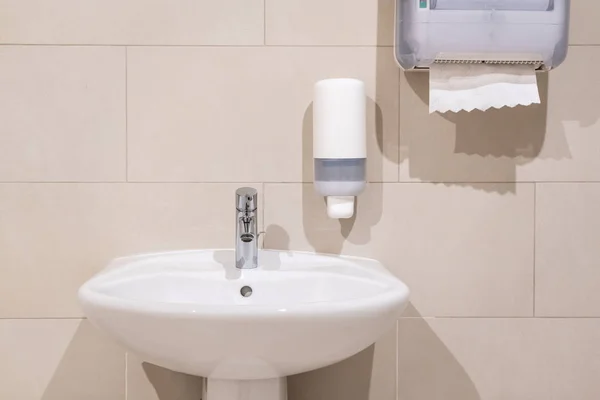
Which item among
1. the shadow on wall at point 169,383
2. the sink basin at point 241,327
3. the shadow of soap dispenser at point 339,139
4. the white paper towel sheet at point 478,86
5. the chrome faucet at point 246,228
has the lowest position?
the shadow on wall at point 169,383

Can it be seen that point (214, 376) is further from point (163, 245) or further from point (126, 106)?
point (126, 106)

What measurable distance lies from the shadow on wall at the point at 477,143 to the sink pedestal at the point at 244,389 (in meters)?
0.50

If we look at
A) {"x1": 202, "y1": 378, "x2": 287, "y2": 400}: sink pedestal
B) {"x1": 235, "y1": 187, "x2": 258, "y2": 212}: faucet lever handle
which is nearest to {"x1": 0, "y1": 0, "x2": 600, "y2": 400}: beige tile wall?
{"x1": 235, "y1": 187, "x2": 258, "y2": 212}: faucet lever handle

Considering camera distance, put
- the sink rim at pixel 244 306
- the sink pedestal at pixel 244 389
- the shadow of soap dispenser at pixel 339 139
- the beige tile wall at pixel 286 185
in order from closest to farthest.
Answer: the sink rim at pixel 244 306
the sink pedestal at pixel 244 389
the shadow of soap dispenser at pixel 339 139
the beige tile wall at pixel 286 185

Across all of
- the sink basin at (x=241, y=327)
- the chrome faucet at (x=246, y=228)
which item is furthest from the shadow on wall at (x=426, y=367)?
the chrome faucet at (x=246, y=228)

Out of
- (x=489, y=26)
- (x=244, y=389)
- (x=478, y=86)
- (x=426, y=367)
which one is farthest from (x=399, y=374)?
(x=489, y=26)

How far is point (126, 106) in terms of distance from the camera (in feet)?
3.94

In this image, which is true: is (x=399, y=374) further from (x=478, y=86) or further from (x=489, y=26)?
(x=489, y=26)

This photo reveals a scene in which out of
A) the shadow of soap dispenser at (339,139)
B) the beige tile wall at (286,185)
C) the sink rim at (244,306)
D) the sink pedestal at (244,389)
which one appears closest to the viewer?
the sink rim at (244,306)

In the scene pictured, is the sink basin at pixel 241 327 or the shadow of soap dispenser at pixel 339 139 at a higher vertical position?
the shadow of soap dispenser at pixel 339 139

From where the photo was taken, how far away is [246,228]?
1.09 m

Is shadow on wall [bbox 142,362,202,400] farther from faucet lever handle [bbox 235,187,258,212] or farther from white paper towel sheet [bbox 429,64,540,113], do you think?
white paper towel sheet [bbox 429,64,540,113]

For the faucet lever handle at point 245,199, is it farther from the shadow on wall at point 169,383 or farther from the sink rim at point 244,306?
the shadow on wall at point 169,383

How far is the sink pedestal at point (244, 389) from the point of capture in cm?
99
